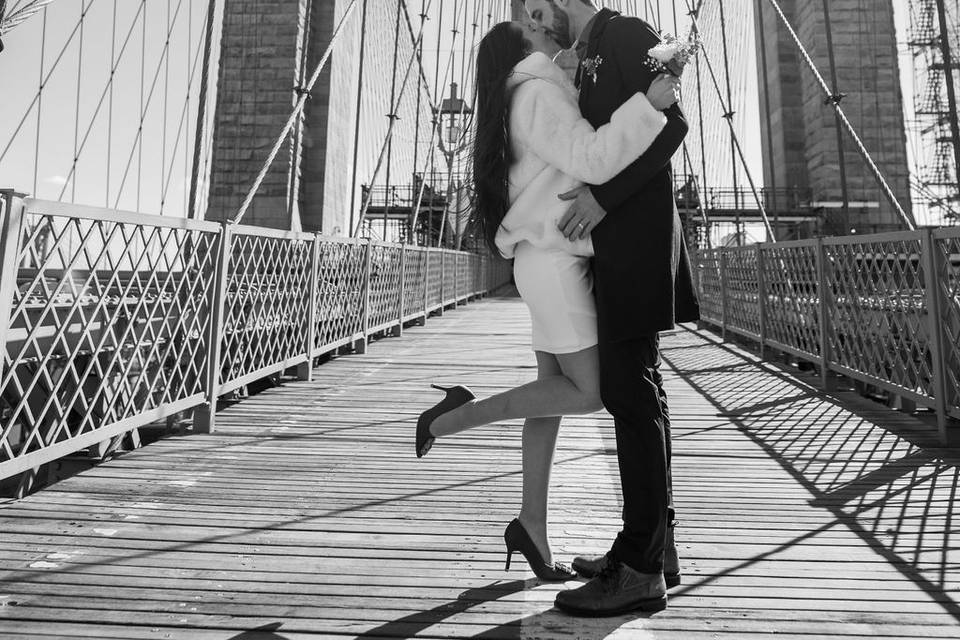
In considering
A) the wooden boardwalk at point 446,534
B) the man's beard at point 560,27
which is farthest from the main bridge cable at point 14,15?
the man's beard at point 560,27

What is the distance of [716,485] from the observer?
5.54 feet

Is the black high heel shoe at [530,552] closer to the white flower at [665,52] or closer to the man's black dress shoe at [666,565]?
the man's black dress shoe at [666,565]

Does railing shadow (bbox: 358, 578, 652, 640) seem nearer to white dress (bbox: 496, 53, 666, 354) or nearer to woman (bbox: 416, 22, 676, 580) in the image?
woman (bbox: 416, 22, 676, 580)

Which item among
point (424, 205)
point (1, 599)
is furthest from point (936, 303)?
point (424, 205)

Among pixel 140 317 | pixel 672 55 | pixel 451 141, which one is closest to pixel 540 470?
pixel 672 55

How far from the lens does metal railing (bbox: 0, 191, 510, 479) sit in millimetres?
1499

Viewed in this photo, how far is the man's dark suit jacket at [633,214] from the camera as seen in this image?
0.90 meters

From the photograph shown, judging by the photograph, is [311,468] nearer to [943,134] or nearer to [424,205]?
[424,205]

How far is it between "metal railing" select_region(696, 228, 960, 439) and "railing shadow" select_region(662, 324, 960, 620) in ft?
0.56

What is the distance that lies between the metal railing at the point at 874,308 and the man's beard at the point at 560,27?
1.65 metres

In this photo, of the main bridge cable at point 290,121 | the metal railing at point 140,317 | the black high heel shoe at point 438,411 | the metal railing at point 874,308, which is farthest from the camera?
the main bridge cable at point 290,121

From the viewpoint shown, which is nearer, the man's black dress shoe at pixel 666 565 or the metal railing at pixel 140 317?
the man's black dress shoe at pixel 666 565

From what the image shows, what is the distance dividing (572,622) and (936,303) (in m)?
1.86

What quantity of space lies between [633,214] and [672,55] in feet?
0.69
